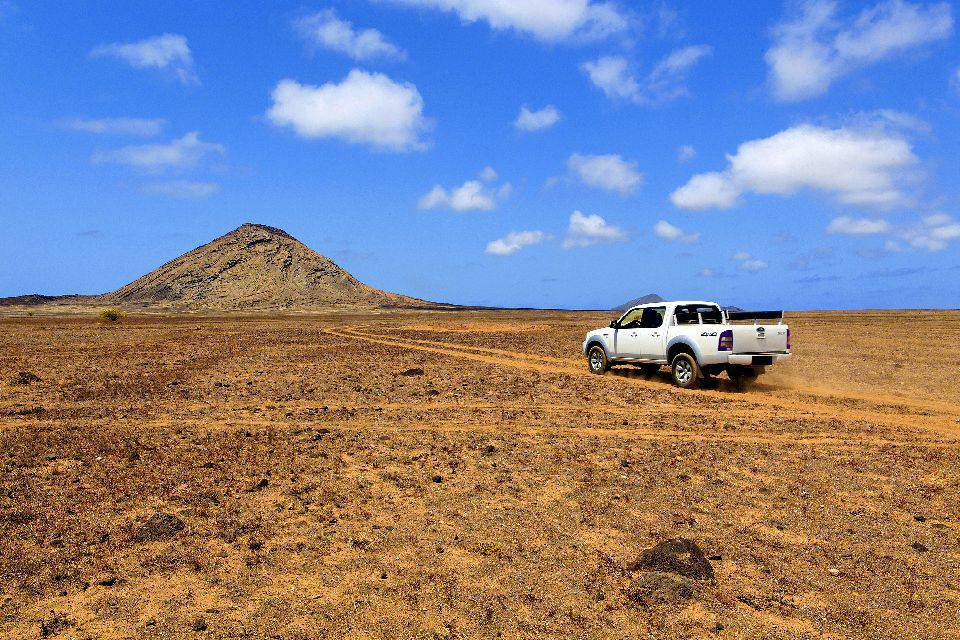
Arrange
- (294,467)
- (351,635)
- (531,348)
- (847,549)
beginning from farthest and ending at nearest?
(531,348) → (294,467) → (847,549) → (351,635)

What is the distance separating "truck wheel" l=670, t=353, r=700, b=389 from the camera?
48.9ft

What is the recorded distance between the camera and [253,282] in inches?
5423

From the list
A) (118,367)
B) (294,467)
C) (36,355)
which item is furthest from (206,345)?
(294,467)

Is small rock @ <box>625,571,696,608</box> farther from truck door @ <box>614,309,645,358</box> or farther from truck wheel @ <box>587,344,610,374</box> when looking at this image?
truck wheel @ <box>587,344,610,374</box>

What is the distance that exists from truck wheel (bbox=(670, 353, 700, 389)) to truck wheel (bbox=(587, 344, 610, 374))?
262 centimetres

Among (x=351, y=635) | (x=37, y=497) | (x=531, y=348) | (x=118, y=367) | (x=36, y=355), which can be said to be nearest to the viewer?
Result: (x=351, y=635)

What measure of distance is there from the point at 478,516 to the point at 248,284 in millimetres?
140187

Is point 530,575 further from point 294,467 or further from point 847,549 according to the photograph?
point 294,467

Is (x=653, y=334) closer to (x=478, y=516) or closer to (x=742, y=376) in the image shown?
(x=742, y=376)

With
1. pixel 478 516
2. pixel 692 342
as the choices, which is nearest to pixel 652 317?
pixel 692 342

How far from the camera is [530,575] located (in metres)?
5.13

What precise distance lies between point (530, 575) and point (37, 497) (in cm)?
577

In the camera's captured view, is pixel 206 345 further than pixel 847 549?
Yes

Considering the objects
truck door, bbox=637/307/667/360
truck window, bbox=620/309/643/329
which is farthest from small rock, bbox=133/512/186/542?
truck window, bbox=620/309/643/329
